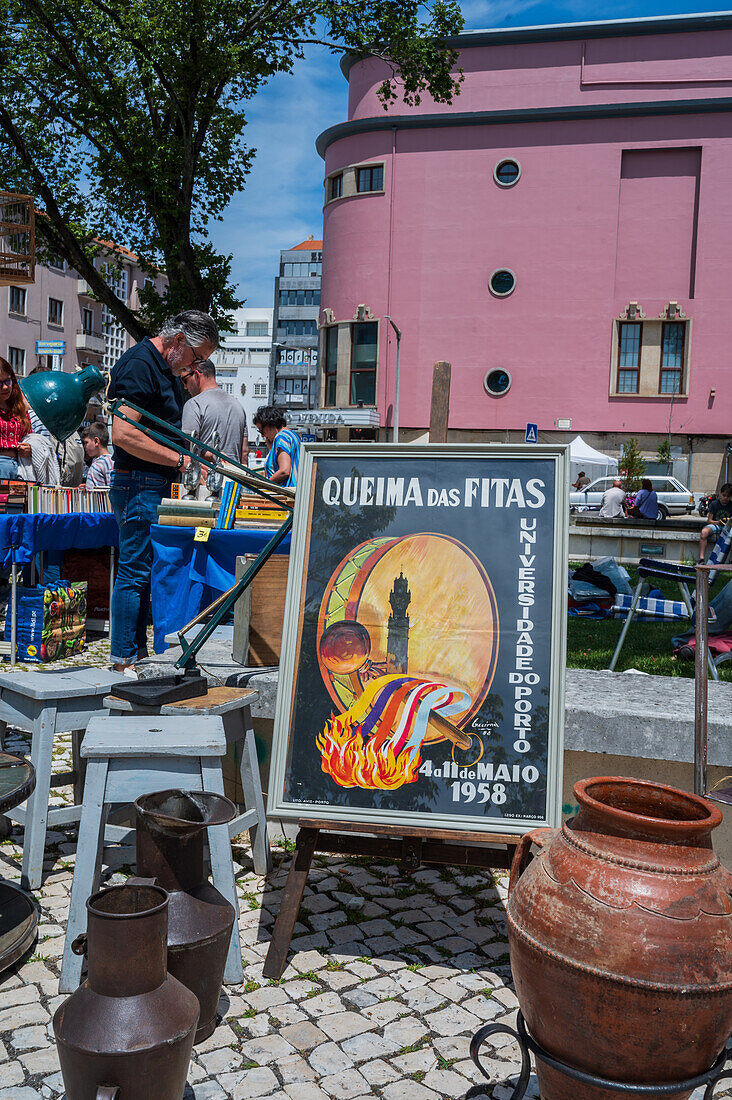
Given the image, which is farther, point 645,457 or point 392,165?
point 392,165

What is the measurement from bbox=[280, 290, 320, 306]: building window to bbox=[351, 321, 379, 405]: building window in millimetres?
55222

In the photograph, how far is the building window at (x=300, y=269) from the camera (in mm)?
90062

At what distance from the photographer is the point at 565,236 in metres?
34.2

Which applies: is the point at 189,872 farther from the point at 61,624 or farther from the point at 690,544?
the point at 690,544

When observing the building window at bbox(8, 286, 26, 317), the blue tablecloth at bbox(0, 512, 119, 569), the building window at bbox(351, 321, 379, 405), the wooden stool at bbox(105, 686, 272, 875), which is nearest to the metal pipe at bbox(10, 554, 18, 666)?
the blue tablecloth at bbox(0, 512, 119, 569)

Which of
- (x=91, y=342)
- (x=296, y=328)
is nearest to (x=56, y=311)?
(x=91, y=342)

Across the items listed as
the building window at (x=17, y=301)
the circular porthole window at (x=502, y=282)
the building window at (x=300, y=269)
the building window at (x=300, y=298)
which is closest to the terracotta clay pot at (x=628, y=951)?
the circular porthole window at (x=502, y=282)

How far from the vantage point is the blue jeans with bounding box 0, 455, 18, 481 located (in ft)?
23.7

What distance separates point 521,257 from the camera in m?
34.7

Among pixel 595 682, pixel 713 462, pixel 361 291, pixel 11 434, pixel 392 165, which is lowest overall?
pixel 595 682

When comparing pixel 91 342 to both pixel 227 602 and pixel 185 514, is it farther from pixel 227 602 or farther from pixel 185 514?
pixel 227 602

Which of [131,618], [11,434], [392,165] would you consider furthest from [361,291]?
[131,618]

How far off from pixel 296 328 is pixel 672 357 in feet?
206

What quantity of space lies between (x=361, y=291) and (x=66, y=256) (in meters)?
25.4
